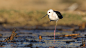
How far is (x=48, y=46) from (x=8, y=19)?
1169 centimetres

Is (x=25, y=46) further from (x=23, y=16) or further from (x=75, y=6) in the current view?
(x=75, y=6)

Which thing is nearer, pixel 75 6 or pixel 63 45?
pixel 63 45

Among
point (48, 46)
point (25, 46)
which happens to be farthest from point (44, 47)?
point (25, 46)

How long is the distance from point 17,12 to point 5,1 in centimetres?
1057

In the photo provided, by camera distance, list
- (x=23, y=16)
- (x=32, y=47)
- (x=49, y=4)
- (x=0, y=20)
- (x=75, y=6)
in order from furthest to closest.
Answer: (x=49, y=4), (x=75, y=6), (x=23, y=16), (x=0, y=20), (x=32, y=47)

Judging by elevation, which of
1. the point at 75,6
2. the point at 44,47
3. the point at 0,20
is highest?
the point at 75,6

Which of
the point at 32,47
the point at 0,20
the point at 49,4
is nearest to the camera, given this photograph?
the point at 32,47

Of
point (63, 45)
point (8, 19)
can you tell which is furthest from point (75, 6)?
point (63, 45)

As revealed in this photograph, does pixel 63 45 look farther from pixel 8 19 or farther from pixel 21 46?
pixel 8 19

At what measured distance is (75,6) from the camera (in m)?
29.7

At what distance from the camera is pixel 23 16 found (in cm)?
2059

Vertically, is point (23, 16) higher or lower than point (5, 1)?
lower

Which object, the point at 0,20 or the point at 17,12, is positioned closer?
the point at 0,20

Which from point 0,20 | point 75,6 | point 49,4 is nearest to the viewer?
point 0,20
